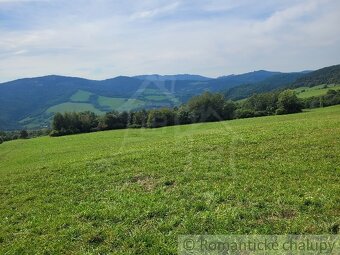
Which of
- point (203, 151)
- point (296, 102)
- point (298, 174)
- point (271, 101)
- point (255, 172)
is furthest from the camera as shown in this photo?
point (271, 101)

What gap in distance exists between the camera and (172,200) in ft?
47.9

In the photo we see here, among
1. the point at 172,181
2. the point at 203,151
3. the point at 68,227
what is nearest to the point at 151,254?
the point at 68,227

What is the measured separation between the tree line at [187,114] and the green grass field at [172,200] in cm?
7613

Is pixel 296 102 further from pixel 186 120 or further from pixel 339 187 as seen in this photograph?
pixel 339 187

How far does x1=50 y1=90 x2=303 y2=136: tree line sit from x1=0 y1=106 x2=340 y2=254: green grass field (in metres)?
76.1

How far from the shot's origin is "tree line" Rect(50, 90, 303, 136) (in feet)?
330

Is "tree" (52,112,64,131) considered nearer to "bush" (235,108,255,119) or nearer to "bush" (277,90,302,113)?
"bush" (235,108,255,119)

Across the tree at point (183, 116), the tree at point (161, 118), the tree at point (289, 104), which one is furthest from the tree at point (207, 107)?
the tree at point (289, 104)

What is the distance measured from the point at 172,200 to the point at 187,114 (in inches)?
3638

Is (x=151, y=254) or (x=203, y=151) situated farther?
(x=203, y=151)

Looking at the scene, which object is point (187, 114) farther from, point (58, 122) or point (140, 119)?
point (58, 122)

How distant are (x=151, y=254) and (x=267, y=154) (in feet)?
41.9

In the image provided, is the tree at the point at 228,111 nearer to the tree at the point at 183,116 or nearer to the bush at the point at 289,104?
the tree at the point at 183,116

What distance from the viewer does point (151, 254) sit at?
1027 centimetres
